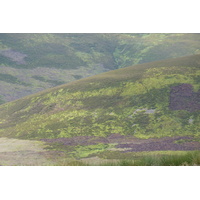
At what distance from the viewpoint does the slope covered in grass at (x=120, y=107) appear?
37750 millimetres

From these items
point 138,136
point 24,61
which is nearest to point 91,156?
point 138,136

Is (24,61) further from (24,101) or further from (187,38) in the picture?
(187,38)

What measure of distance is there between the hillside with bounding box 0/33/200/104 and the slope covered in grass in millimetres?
A: 39630

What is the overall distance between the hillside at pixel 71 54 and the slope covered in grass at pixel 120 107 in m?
39.6

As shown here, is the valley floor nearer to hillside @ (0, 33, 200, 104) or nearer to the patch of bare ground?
the patch of bare ground

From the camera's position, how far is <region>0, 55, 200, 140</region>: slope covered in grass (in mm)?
37750

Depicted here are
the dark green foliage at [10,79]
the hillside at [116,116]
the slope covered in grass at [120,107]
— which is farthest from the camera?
the dark green foliage at [10,79]

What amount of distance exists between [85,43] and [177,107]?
361 ft

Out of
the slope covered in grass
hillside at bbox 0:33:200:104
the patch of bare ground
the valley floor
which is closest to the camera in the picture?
the patch of bare ground

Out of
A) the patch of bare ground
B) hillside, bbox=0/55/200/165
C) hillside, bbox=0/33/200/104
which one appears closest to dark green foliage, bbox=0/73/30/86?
hillside, bbox=0/33/200/104

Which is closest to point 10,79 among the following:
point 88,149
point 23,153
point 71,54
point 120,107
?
point 71,54

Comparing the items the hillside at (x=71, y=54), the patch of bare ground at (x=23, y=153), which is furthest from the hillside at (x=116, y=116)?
the hillside at (x=71, y=54)

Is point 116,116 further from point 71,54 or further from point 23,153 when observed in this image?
point 71,54

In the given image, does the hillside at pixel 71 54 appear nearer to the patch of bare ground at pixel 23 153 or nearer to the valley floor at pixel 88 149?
the patch of bare ground at pixel 23 153
